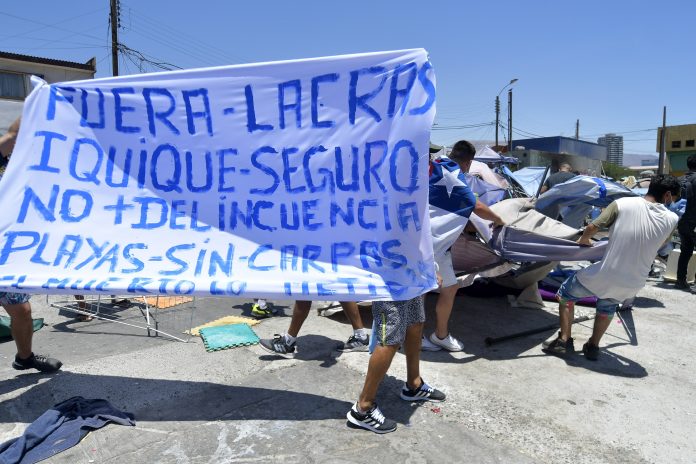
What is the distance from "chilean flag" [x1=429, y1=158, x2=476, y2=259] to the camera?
3822 millimetres

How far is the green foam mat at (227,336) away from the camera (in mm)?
4422

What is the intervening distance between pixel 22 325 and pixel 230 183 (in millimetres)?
1942

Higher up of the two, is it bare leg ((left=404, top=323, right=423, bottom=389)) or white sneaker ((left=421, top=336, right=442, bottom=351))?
bare leg ((left=404, top=323, right=423, bottom=389))

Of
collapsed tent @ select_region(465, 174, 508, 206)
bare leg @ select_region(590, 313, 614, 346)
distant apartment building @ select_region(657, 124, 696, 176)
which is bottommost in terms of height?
bare leg @ select_region(590, 313, 614, 346)

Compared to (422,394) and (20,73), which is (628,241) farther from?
(20,73)

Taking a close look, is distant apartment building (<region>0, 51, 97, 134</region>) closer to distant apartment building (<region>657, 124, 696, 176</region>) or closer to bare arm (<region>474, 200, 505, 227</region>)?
bare arm (<region>474, 200, 505, 227</region>)

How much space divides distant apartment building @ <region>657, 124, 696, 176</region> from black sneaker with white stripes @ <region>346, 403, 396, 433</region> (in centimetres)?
3837

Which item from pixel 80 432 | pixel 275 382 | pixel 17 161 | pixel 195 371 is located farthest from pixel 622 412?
pixel 17 161

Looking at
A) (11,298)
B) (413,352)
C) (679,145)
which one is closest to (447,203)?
(413,352)

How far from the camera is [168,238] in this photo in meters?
3.22

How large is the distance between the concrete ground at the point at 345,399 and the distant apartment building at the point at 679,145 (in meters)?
36.2

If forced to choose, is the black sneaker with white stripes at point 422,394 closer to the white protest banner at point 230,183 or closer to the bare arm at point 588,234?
the white protest banner at point 230,183

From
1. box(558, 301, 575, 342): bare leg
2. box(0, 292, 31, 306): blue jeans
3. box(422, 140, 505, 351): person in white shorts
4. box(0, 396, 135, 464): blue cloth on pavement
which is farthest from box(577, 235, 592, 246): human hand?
box(0, 292, 31, 306): blue jeans

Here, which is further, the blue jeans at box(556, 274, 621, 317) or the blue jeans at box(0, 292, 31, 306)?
the blue jeans at box(556, 274, 621, 317)
